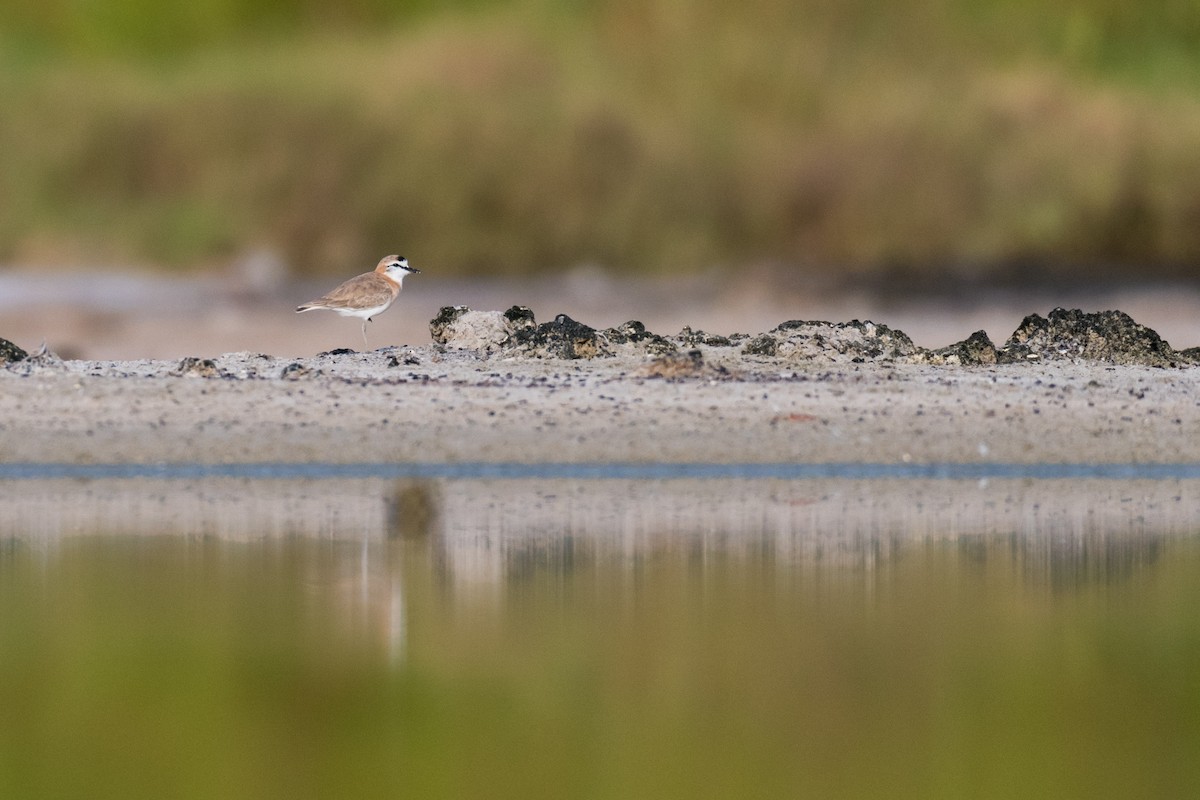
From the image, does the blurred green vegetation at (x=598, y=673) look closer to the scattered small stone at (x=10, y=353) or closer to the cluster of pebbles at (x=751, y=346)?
the scattered small stone at (x=10, y=353)

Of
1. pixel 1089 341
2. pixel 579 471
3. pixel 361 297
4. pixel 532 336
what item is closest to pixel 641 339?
pixel 532 336

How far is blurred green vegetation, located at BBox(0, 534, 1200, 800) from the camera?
5504 mm

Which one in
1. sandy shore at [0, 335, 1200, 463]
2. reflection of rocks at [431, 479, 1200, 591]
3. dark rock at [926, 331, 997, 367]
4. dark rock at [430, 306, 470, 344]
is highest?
dark rock at [430, 306, 470, 344]

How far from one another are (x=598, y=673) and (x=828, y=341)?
8648 mm

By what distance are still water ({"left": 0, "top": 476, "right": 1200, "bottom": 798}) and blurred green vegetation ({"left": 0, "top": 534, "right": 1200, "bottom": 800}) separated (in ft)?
0.05

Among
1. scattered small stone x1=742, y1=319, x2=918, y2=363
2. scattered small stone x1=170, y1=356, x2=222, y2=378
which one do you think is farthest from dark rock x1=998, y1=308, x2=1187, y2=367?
scattered small stone x1=170, y1=356, x2=222, y2=378

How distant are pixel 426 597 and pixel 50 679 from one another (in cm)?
174

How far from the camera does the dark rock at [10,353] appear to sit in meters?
14.4

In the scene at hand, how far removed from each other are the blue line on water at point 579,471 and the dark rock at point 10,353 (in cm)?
246

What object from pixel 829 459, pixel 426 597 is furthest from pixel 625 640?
pixel 829 459

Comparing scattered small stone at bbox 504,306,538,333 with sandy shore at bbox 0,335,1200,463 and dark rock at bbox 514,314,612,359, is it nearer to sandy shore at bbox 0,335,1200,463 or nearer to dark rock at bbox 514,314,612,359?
dark rock at bbox 514,314,612,359

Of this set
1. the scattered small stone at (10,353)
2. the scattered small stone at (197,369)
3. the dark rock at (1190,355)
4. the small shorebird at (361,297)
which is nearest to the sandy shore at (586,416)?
the scattered small stone at (197,369)

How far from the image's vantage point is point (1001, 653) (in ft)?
23.6

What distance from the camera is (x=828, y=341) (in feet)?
49.7
